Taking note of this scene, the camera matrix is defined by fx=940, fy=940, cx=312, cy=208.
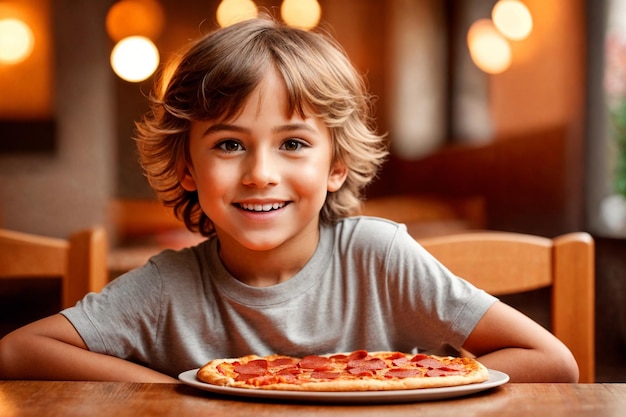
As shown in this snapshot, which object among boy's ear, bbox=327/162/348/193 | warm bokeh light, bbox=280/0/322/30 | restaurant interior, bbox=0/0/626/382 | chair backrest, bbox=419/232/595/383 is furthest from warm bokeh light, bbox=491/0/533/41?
boy's ear, bbox=327/162/348/193

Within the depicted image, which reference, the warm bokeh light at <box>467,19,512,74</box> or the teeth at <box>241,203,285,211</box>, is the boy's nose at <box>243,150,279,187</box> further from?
the warm bokeh light at <box>467,19,512,74</box>

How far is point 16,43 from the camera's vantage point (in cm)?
471

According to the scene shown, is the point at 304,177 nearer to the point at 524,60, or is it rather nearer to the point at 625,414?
the point at 625,414

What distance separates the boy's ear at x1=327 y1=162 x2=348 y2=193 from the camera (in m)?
1.36

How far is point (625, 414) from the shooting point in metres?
0.86

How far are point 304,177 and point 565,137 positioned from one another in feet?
9.73

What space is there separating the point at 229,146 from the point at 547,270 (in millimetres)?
555

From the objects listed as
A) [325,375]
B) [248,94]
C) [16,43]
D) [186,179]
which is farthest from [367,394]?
[16,43]

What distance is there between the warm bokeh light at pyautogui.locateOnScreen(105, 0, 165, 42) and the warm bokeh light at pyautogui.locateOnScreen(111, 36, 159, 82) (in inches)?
1.5

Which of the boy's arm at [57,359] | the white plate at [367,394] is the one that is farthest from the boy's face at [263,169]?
the white plate at [367,394]

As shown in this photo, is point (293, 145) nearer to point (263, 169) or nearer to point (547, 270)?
point (263, 169)

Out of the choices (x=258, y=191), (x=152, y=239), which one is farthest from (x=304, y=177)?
(x=152, y=239)

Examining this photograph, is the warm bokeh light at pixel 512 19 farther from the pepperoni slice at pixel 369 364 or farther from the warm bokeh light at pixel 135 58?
the pepperoni slice at pixel 369 364

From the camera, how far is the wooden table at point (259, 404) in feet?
2.83
